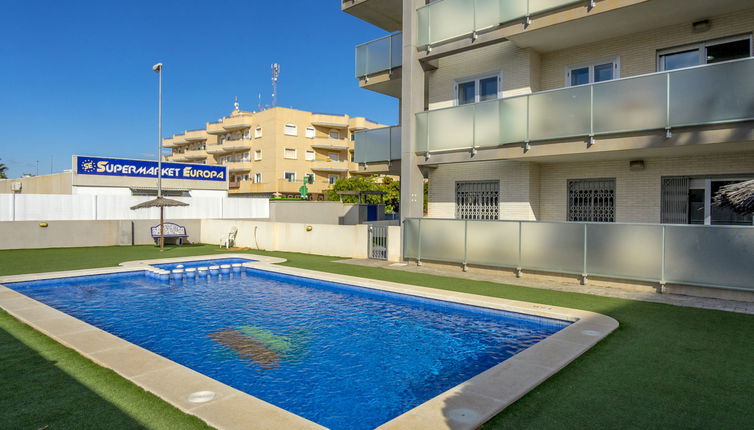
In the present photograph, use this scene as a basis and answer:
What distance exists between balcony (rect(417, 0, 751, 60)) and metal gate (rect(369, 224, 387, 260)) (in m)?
6.42

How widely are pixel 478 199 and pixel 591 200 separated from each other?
12.1 ft

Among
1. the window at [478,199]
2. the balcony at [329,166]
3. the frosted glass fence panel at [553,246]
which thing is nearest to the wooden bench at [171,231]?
the window at [478,199]

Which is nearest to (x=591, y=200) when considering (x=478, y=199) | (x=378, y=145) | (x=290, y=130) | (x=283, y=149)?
(x=478, y=199)

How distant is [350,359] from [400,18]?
16.2 metres

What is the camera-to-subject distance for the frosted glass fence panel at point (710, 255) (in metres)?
9.51

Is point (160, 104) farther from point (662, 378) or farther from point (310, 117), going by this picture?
point (310, 117)

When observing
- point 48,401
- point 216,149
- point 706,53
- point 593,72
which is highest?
point 216,149

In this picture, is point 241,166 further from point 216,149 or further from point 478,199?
point 478,199

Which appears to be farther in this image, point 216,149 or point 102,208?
point 216,149

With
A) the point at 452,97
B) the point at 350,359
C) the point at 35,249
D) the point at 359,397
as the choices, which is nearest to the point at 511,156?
the point at 452,97

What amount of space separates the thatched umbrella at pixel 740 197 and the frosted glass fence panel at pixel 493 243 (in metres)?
5.03

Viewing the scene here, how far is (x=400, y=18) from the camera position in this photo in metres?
19.3

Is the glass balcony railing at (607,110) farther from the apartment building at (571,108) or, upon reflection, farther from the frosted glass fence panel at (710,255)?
the frosted glass fence panel at (710,255)

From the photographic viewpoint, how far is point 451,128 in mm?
15070
